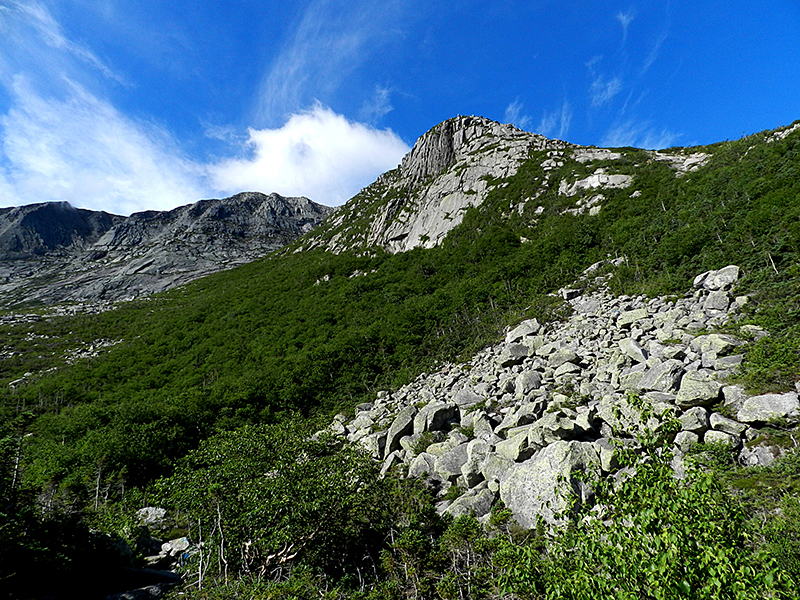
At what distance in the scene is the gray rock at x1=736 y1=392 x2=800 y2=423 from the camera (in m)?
10.5

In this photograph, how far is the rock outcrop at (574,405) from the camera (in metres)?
11.7

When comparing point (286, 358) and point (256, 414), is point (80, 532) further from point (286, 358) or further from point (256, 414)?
point (286, 358)

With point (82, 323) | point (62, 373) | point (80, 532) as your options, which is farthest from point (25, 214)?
point (80, 532)

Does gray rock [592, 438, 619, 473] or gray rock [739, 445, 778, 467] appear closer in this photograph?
Result: gray rock [739, 445, 778, 467]

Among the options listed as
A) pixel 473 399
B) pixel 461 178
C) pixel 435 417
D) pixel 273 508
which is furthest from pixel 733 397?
pixel 461 178

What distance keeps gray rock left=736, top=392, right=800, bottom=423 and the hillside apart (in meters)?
0.18

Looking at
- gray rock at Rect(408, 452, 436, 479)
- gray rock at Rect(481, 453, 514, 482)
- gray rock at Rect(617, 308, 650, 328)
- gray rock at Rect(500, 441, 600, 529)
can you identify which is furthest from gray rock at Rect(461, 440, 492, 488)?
gray rock at Rect(617, 308, 650, 328)

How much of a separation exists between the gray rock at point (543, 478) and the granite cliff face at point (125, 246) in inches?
5137

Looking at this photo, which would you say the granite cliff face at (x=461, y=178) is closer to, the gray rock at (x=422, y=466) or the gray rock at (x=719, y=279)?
the gray rock at (x=719, y=279)

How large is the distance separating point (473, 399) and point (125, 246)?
203 m

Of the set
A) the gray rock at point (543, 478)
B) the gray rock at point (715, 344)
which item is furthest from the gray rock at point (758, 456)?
the gray rock at point (715, 344)

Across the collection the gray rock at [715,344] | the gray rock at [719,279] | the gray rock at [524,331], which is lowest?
the gray rock at [715,344]

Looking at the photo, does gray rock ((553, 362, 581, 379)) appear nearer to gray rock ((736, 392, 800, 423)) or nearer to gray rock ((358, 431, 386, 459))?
gray rock ((736, 392, 800, 423))

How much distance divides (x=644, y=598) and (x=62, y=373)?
79.0 meters
